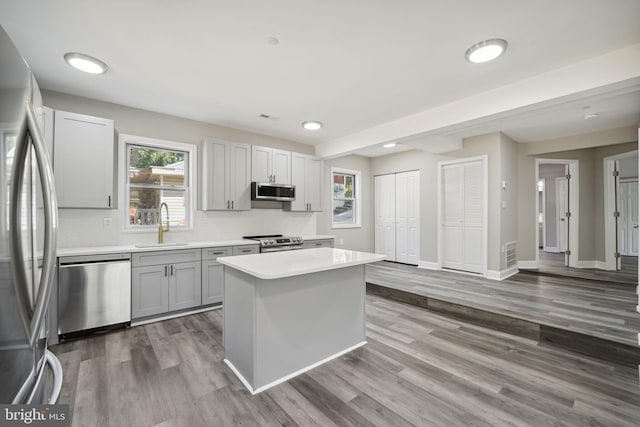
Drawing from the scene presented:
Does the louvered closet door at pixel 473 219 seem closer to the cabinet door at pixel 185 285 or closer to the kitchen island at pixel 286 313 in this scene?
the kitchen island at pixel 286 313

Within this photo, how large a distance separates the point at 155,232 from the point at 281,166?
2111mm

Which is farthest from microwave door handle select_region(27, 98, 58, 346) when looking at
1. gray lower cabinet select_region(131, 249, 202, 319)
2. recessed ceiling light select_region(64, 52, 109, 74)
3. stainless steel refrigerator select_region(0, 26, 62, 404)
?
gray lower cabinet select_region(131, 249, 202, 319)

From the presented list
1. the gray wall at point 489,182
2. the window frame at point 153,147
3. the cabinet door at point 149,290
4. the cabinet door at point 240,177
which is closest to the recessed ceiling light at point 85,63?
the window frame at point 153,147

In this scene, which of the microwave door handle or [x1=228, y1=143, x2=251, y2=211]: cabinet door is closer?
the microwave door handle

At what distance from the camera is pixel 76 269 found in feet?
9.27

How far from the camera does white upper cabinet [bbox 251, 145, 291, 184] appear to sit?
4457 mm

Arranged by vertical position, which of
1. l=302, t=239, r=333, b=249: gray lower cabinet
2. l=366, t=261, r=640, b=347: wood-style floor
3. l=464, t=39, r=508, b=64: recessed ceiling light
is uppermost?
l=464, t=39, r=508, b=64: recessed ceiling light

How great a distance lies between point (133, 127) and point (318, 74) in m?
2.52

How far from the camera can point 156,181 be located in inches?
152

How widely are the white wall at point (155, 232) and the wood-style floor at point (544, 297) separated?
211 centimetres

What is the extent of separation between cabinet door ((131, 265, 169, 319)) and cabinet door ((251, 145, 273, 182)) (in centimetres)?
187

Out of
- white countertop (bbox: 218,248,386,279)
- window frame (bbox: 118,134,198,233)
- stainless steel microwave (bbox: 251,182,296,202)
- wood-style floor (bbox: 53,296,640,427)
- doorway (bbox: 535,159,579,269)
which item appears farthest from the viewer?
doorway (bbox: 535,159,579,269)

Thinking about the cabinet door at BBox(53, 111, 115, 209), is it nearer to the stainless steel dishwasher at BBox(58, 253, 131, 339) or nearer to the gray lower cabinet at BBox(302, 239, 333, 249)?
the stainless steel dishwasher at BBox(58, 253, 131, 339)

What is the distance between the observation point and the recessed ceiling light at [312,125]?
4.19 m
